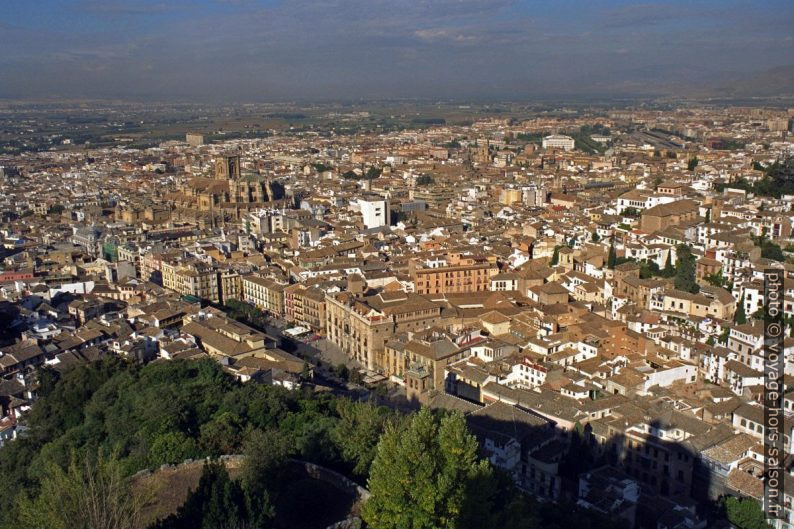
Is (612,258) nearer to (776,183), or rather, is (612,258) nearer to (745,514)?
(776,183)

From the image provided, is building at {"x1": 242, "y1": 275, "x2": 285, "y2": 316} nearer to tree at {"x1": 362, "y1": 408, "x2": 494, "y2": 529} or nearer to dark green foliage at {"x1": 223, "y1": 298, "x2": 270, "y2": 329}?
dark green foliage at {"x1": 223, "y1": 298, "x2": 270, "y2": 329}

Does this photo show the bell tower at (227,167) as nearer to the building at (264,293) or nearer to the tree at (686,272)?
the building at (264,293)

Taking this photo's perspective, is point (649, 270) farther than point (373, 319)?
Yes

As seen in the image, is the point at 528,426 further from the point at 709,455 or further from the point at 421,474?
the point at 421,474

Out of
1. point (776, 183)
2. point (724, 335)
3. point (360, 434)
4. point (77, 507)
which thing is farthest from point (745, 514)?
point (776, 183)

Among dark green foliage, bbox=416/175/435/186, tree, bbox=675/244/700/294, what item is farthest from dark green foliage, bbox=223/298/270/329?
dark green foliage, bbox=416/175/435/186

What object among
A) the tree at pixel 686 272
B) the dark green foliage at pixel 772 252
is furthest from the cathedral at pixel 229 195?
the dark green foliage at pixel 772 252
